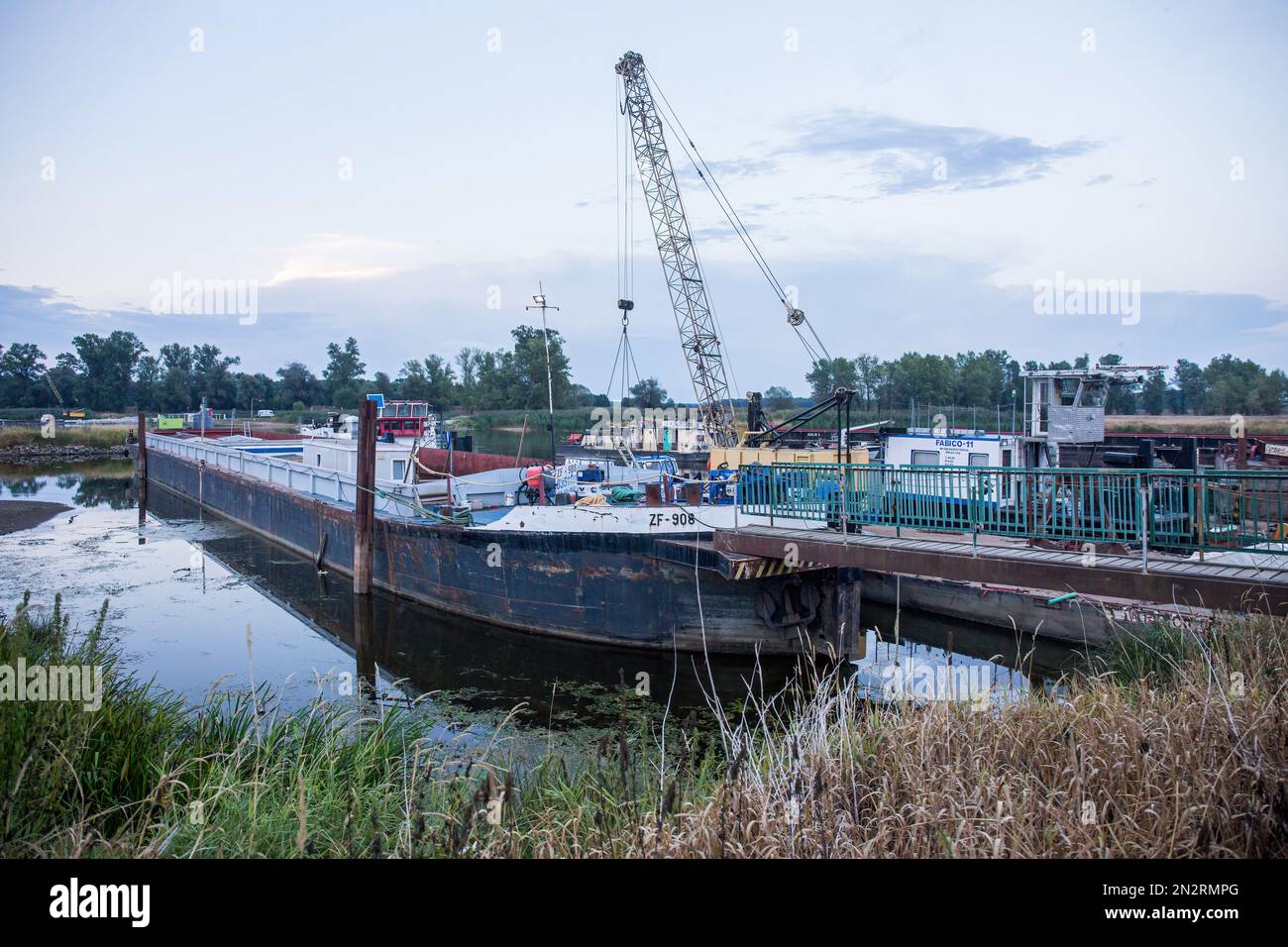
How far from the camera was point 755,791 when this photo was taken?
5.40 meters

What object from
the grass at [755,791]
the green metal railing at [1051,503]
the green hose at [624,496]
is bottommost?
the grass at [755,791]

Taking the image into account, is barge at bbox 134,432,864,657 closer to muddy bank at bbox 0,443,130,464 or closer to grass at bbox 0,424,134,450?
muddy bank at bbox 0,443,130,464

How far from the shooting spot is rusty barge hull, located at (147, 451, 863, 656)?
51.4 ft

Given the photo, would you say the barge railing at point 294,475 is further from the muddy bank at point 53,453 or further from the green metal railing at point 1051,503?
the muddy bank at point 53,453

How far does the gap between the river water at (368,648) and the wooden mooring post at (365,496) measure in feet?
2.32

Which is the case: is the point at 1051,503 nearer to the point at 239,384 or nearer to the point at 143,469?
the point at 143,469

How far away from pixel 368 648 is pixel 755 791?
14094 mm

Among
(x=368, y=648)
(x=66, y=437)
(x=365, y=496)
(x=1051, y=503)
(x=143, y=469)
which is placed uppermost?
(x=66, y=437)

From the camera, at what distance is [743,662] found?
625 inches

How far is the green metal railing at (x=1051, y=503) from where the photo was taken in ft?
30.2

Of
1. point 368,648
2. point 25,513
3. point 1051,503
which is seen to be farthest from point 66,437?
point 1051,503

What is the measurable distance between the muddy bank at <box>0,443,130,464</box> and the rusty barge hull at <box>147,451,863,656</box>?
212ft

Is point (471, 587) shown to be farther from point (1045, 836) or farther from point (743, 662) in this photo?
point (1045, 836)

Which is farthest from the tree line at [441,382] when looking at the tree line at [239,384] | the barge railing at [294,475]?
the barge railing at [294,475]
